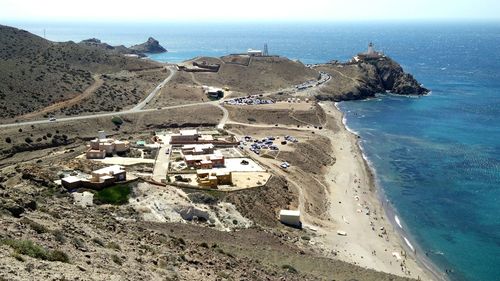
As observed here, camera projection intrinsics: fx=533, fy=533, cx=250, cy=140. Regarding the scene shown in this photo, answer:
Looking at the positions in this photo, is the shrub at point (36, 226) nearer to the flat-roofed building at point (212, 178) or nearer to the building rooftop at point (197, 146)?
the flat-roofed building at point (212, 178)

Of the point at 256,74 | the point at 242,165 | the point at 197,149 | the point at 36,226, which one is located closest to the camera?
the point at 36,226

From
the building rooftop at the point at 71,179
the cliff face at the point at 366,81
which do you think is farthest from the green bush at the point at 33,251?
the cliff face at the point at 366,81

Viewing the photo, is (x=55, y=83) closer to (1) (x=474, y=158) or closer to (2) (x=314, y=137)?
(2) (x=314, y=137)

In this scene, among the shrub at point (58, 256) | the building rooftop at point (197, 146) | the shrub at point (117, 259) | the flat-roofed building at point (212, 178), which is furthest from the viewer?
the building rooftop at point (197, 146)

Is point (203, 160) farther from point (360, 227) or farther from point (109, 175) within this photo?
point (360, 227)

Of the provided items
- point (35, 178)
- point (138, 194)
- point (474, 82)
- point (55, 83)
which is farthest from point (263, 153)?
point (474, 82)

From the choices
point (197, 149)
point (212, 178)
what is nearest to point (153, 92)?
point (197, 149)

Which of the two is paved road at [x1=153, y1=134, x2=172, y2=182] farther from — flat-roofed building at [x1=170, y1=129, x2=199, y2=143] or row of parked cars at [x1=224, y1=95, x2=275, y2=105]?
row of parked cars at [x1=224, y1=95, x2=275, y2=105]

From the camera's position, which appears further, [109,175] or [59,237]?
[109,175]
